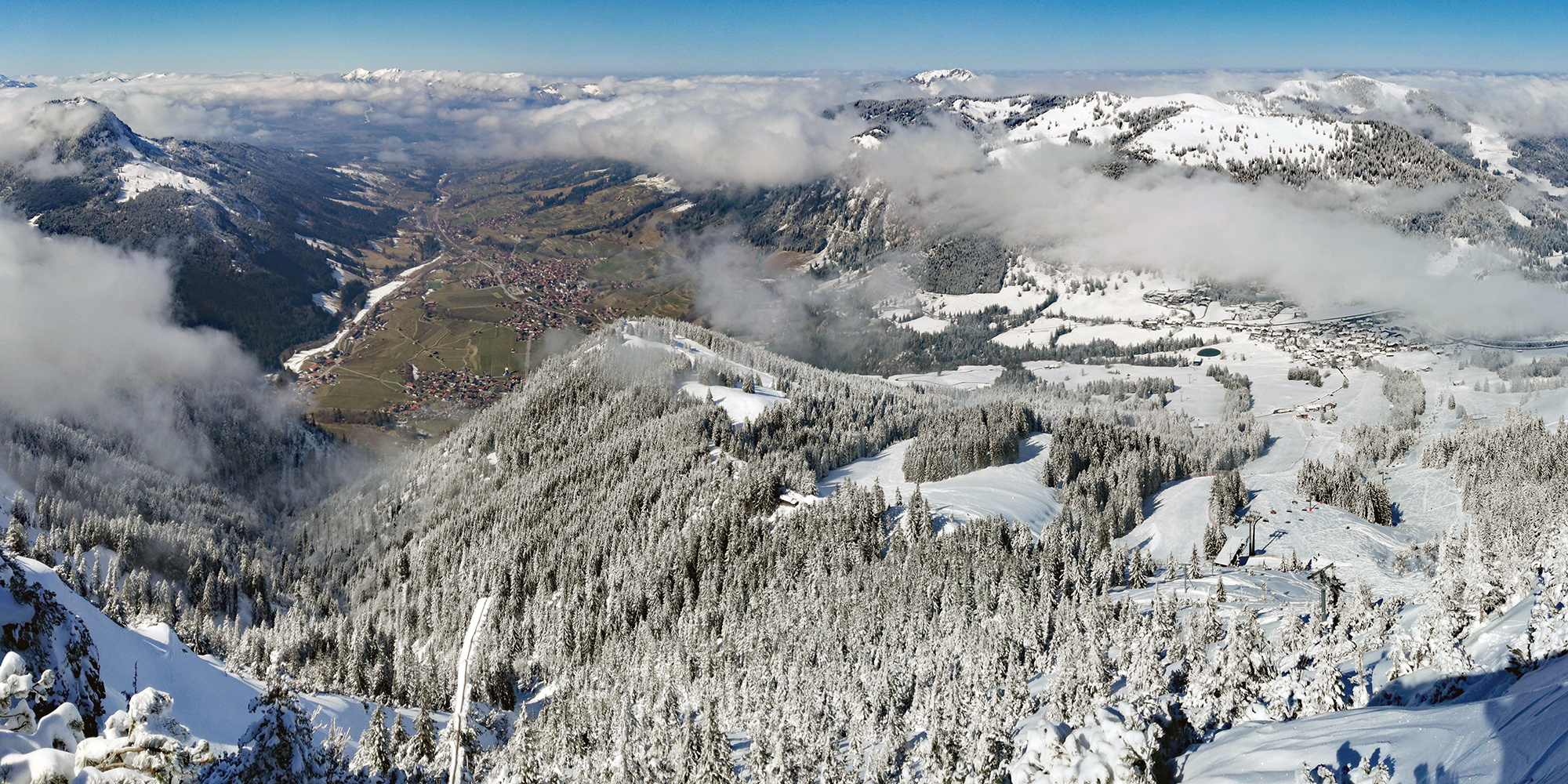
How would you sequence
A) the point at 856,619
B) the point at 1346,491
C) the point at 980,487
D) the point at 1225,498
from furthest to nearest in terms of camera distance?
the point at 980,487, the point at 1225,498, the point at 1346,491, the point at 856,619

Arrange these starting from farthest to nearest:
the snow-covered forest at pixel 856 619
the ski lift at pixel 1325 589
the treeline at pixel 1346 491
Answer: the treeline at pixel 1346 491 < the ski lift at pixel 1325 589 < the snow-covered forest at pixel 856 619

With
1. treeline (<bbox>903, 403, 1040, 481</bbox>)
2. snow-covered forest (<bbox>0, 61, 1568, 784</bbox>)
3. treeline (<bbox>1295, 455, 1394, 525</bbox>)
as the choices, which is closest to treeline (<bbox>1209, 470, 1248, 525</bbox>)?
snow-covered forest (<bbox>0, 61, 1568, 784</bbox>)

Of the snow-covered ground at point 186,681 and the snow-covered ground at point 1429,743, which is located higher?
the snow-covered ground at point 1429,743

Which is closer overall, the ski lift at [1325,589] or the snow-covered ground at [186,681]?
the ski lift at [1325,589]

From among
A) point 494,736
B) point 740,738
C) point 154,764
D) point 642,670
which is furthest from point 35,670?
point 642,670

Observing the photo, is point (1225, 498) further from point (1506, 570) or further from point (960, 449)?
point (1506, 570)

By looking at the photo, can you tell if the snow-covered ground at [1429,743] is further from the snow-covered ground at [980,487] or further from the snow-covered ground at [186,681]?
the snow-covered ground at [980,487]

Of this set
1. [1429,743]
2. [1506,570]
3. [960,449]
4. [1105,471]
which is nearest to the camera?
[1429,743]

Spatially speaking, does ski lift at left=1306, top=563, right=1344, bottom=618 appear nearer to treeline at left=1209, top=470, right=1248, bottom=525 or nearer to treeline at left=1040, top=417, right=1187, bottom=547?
treeline at left=1040, top=417, right=1187, bottom=547

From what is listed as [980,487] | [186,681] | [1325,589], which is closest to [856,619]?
[1325,589]

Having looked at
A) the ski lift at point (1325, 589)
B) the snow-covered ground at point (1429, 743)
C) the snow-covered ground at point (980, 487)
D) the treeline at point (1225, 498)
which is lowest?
the snow-covered ground at point (980, 487)

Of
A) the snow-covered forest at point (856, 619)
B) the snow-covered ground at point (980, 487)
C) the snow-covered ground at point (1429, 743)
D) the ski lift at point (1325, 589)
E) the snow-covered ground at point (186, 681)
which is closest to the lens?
the snow-covered ground at point (1429, 743)

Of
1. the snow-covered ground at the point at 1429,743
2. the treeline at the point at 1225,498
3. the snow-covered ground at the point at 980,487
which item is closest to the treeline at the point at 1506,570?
the snow-covered ground at the point at 1429,743
